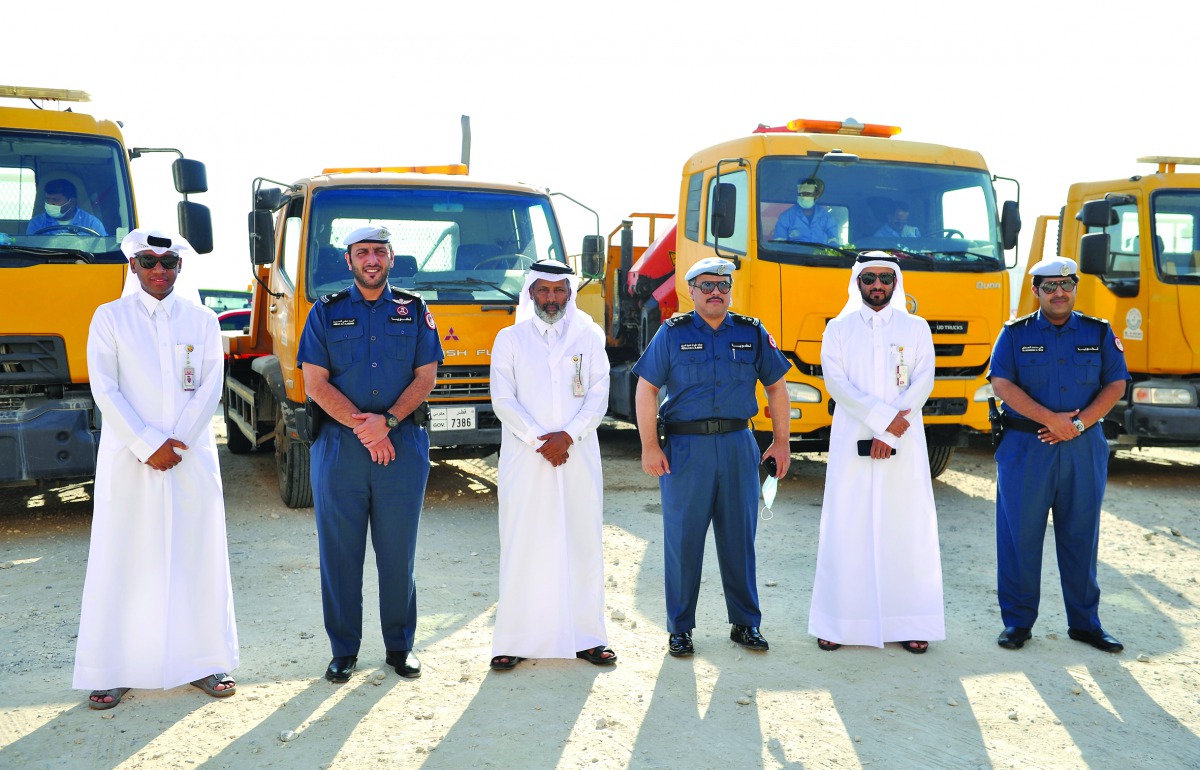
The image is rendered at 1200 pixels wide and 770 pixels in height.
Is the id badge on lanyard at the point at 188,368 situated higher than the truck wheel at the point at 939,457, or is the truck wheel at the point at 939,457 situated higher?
the id badge on lanyard at the point at 188,368

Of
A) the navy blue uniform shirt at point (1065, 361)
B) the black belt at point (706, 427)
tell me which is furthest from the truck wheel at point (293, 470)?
the navy blue uniform shirt at point (1065, 361)

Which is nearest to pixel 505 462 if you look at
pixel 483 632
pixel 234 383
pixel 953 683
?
pixel 483 632

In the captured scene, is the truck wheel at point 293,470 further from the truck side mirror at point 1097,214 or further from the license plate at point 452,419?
the truck side mirror at point 1097,214

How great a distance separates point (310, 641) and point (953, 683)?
300cm

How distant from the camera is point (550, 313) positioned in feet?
16.0

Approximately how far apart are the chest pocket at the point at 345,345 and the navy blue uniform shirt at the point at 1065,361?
304 cm

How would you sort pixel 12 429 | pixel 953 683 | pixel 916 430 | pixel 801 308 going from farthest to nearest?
pixel 801 308 < pixel 12 429 < pixel 916 430 < pixel 953 683

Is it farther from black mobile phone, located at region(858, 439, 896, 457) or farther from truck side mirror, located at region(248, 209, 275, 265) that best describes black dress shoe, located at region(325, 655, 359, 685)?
truck side mirror, located at region(248, 209, 275, 265)

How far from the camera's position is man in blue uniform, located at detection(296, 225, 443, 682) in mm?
4570

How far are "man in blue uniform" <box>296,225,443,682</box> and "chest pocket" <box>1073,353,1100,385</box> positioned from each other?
121 inches

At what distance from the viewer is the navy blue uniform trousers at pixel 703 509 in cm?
491

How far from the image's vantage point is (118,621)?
4.31 m

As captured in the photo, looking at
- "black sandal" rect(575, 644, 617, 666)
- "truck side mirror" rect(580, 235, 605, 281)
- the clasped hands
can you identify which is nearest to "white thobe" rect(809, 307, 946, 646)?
"black sandal" rect(575, 644, 617, 666)

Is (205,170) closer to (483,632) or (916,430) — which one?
(483,632)
